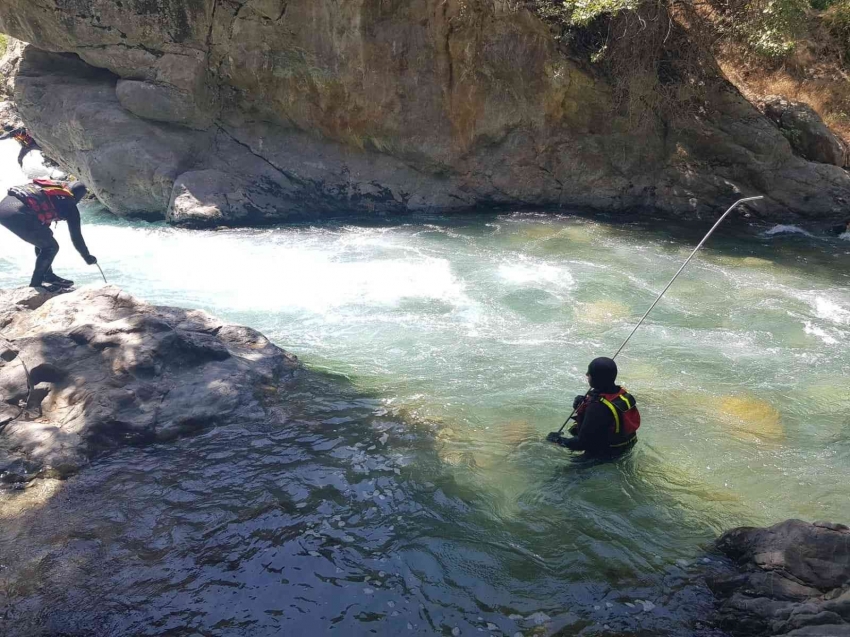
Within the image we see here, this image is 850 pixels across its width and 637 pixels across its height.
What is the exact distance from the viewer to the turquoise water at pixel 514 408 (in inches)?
134

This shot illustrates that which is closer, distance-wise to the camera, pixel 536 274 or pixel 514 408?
pixel 514 408

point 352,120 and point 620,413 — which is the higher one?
point 352,120

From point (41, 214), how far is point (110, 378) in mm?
2820

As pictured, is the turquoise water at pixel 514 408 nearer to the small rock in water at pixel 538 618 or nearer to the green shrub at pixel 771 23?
the small rock in water at pixel 538 618

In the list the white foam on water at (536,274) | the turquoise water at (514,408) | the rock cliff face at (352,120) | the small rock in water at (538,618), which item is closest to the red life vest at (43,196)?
the turquoise water at (514,408)

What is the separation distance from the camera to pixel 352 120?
11.2 m

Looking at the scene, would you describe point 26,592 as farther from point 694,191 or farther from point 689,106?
point 689,106

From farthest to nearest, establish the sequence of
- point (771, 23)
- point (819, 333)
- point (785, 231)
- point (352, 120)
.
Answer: point (352, 120)
point (771, 23)
point (785, 231)
point (819, 333)

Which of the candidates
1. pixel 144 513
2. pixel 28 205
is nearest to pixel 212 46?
pixel 28 205

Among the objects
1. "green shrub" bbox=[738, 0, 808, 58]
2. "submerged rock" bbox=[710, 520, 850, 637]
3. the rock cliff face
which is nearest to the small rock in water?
"submerged rock" bbox=[710, 520, 850, 637]

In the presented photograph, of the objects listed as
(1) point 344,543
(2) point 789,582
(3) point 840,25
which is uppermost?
(3) point 840,25

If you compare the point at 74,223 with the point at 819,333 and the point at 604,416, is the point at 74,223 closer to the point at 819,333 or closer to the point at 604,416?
the point at 604,416

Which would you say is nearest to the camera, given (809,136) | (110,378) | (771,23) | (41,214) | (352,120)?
(110,378)

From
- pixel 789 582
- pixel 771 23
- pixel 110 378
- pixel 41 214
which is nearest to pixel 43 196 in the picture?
pixel 41 214
